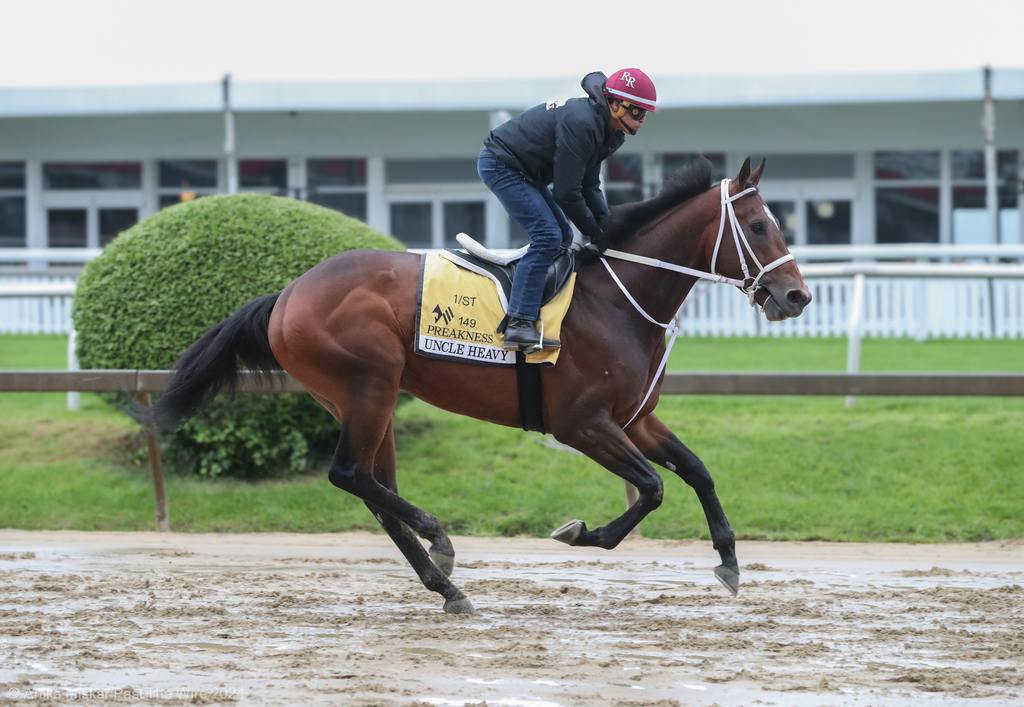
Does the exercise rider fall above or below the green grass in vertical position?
above

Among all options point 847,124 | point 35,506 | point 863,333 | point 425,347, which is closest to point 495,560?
point 425,347

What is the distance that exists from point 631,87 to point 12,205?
22104 millimetres

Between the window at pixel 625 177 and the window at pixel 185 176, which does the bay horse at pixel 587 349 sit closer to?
the window at pixel 625 177

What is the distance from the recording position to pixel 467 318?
6.62 m

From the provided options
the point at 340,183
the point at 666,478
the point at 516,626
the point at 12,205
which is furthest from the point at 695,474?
the point at 12,205

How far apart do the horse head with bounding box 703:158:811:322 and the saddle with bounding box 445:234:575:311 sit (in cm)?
70

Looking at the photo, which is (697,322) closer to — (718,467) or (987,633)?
(718,467)

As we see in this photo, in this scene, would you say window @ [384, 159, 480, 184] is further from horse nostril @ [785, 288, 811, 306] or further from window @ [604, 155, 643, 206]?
horse nostril @ [785, 288, 811, 306]

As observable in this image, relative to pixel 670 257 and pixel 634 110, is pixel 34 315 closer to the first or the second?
pixel 670 257

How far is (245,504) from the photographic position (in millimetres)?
→ 9625

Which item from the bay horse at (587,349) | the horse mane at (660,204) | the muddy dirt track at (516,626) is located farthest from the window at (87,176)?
the horse mane at (660,204)

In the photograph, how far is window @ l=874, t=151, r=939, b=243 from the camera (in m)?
24.3

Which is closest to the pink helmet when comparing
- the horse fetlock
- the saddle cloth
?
the saddle cloth

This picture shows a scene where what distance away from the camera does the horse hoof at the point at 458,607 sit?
6.38 meters
